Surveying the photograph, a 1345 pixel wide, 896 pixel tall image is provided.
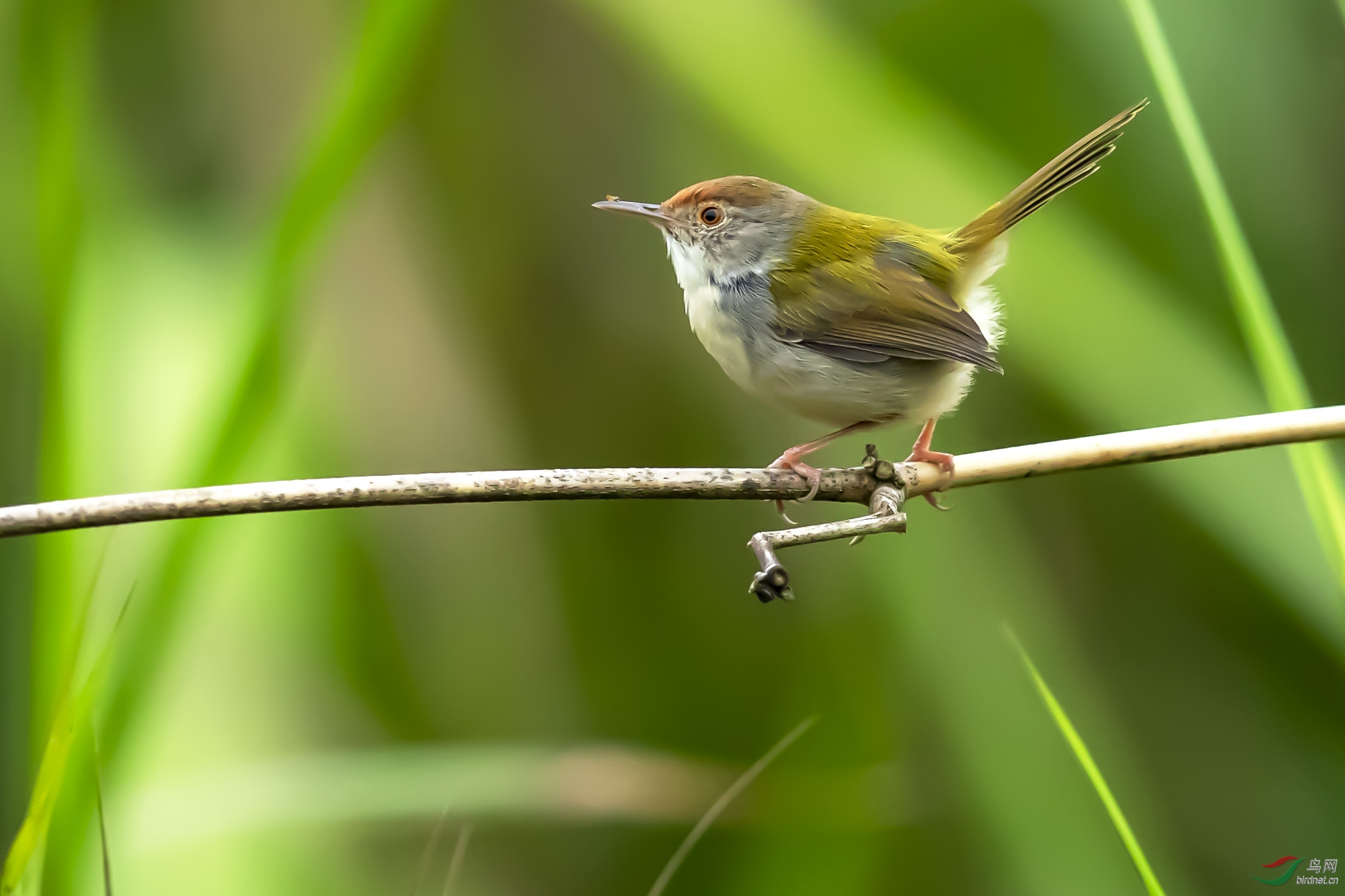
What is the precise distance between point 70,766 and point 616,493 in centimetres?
84

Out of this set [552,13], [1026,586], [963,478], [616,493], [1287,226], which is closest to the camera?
[616,493]

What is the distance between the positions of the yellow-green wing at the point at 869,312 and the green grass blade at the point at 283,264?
991mm

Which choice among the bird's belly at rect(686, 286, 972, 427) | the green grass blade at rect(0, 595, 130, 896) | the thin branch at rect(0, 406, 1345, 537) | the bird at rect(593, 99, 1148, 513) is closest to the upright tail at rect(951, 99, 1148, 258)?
the bird at rect(593, 99, 1148, 513)

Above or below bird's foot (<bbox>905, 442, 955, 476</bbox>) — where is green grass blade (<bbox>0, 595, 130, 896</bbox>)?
below

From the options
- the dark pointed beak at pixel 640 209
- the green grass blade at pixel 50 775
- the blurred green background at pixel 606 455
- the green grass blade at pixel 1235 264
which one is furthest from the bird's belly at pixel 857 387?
the green grass blade at pixel 50 775

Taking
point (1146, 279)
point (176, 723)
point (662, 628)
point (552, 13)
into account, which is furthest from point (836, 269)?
point (176, 723)

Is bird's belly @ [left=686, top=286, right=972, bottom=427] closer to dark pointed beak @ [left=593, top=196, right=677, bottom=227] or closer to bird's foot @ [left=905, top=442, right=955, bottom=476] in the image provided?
bird's foot @ [left=905, top=442, right=955, bottom=476]

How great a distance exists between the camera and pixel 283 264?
165 centimetres

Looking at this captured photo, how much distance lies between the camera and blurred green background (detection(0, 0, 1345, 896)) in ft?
5.81

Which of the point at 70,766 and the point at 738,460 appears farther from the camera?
the point at 738,460

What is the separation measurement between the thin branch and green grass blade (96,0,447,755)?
0.51 ft

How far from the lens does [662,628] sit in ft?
9.41

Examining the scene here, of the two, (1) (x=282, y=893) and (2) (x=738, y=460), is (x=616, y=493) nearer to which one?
(1) (x=282, y=893)

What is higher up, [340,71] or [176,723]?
[340,71]
